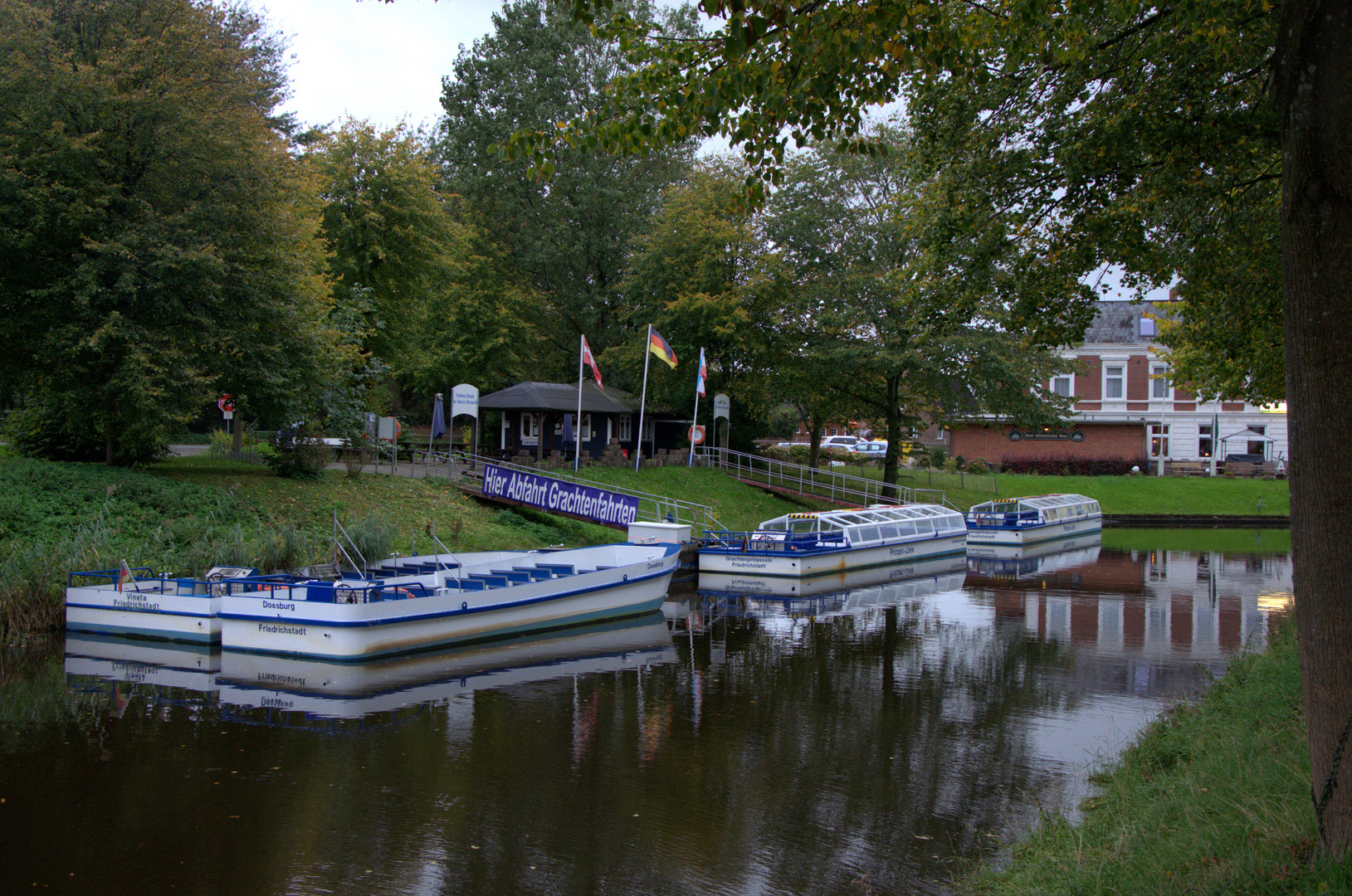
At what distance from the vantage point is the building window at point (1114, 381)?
A: 56.8 m

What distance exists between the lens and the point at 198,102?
21891 mm

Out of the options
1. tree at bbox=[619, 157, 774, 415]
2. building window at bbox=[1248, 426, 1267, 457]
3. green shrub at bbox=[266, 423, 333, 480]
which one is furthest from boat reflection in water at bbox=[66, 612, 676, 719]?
building window at bbox=[1248, 426, 1267, 457]

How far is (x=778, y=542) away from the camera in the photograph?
25.8 meters

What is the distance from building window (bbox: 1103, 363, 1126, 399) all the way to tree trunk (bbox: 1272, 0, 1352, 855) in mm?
55898

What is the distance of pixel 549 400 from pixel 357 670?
22.8 meters

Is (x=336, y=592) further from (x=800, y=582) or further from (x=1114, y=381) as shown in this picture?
(x=1114, y=381)

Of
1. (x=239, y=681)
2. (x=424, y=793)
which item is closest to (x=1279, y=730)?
(x=424, y=793)

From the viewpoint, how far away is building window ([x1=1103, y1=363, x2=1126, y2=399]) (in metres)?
56.8

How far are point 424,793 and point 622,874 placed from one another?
276 centimetres

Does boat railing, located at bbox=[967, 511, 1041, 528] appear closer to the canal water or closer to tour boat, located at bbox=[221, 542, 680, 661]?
the canal water

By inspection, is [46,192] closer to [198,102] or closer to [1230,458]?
[198,102]

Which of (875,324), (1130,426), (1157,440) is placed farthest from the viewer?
(1157,440)

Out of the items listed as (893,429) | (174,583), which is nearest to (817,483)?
(893,429)

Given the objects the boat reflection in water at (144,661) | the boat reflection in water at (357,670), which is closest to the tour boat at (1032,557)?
the boat reflection in water at (357,670)
